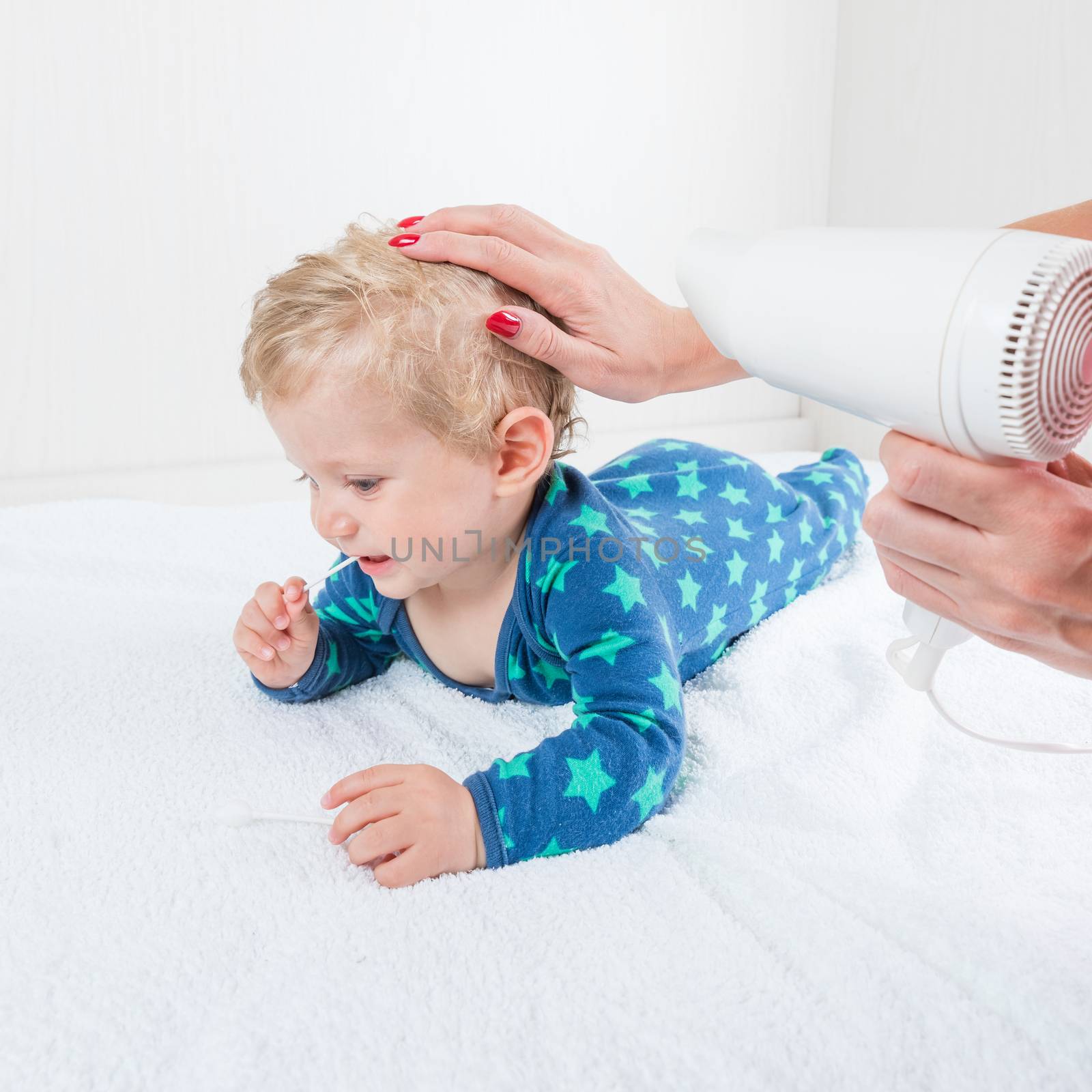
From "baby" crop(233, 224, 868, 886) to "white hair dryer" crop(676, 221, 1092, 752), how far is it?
279 mm

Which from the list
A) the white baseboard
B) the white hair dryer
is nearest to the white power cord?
the white hair dryer

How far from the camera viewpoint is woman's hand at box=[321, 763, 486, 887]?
708 mm

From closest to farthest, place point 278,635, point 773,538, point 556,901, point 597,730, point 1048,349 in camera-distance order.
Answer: point 1048,349 → point 556,901 → point 597,730 → point 278,635 → point 773,538

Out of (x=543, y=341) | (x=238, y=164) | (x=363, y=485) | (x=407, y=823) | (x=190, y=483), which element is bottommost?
(x=190, y=483)

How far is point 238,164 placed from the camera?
5.34ft

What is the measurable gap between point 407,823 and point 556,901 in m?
0.12

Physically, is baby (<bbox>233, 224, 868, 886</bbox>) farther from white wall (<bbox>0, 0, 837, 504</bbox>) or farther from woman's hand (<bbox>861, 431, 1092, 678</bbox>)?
white wall (<bbox>0, 0, 837, 504</bbox>)

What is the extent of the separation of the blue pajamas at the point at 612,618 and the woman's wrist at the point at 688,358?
0.44ft

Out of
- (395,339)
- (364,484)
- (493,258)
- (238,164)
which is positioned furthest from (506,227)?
(238,164)

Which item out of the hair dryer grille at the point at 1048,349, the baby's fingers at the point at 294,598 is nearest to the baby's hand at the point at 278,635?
the baby's fingers at the point at 294,598

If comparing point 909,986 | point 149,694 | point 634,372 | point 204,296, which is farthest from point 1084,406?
point 204,296

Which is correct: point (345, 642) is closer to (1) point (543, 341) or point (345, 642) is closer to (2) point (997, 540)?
(1) point (543, 341)

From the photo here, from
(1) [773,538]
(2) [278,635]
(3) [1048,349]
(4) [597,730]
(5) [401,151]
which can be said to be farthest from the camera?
(5) [401,151]

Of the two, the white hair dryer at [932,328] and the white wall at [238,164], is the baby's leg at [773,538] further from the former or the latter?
the white wall at [238,164]
